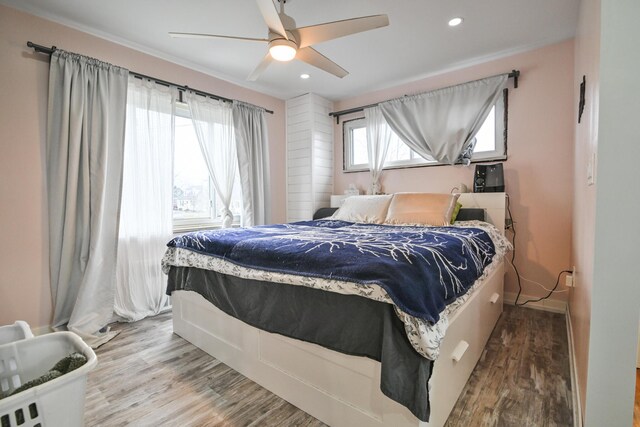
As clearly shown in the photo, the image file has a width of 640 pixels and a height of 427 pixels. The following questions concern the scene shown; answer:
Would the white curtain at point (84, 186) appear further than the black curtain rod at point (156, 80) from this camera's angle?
Yes

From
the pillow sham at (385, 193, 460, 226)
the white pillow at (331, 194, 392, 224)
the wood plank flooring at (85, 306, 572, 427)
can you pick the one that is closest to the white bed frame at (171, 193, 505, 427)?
the wood plank flooring at (85, 306, 572, 427)

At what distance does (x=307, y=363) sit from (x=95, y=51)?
302 centimetres

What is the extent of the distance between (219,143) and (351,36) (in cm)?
179

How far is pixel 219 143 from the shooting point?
10.8 ft

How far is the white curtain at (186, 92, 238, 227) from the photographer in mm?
3135

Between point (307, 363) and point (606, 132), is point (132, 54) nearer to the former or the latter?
point (307, 363)

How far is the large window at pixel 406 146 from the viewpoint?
116 inches

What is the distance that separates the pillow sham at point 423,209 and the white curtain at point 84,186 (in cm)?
252

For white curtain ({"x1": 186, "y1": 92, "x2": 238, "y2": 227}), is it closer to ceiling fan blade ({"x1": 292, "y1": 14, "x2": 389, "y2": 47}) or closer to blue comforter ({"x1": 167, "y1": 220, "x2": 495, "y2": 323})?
blue comforter ({"x1": 167, "y1": 220, "x2": 495, "y2": 323})

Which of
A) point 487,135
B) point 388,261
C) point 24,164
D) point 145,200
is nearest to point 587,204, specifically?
point 388,261

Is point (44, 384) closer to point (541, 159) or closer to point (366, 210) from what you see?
point (366, 210)

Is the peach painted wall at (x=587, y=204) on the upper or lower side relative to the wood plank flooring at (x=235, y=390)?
upper

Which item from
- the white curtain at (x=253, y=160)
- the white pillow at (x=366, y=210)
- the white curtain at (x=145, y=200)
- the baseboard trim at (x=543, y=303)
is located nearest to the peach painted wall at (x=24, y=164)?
the white curtain at (x=145, y=200)

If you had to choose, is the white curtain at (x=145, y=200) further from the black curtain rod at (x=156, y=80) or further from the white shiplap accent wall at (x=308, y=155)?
the white shiplap accent wall at (x=308, y=155)
